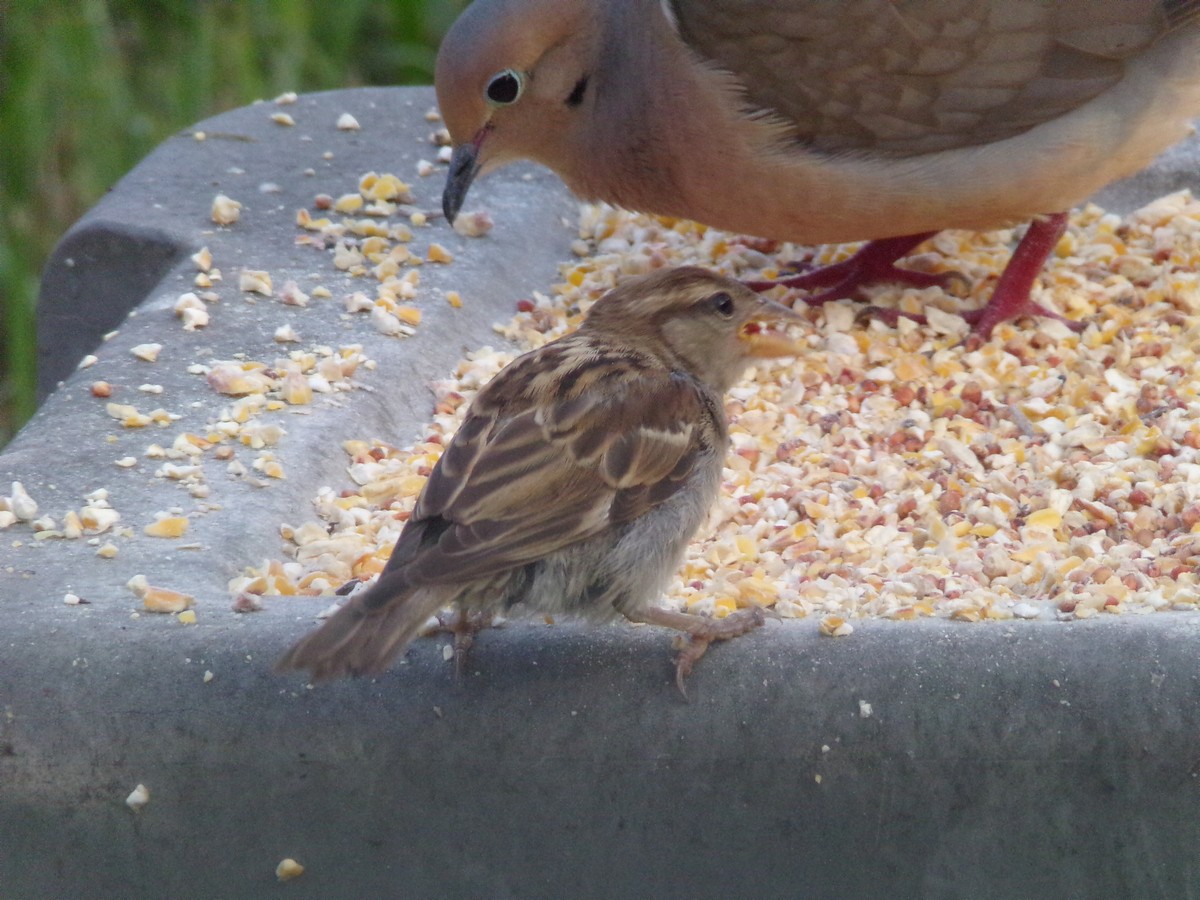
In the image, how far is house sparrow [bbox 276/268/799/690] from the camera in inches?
94.0

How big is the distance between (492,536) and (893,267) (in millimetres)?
2328

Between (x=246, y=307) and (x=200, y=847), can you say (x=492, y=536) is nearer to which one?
(x=200, y=847)

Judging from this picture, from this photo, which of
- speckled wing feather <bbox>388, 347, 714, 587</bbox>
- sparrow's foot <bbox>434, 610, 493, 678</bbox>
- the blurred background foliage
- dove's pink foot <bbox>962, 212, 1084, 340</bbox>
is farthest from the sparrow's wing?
the blurred background foliage

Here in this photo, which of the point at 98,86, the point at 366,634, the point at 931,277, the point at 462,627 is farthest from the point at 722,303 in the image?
the point at 98,86

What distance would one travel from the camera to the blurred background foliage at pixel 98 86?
6262mm

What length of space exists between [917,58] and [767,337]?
1.02 meters

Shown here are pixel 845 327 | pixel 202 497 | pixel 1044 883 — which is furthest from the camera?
pixel 845 327

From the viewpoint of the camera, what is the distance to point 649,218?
4.97 meters

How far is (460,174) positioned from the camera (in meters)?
4.06

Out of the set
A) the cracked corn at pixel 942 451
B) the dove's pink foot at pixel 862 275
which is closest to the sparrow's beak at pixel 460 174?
the cracked corn at pixel 942 451

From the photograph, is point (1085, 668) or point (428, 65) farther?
point (428, 65)

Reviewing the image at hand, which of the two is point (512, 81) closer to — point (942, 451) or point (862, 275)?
point (862, 275)

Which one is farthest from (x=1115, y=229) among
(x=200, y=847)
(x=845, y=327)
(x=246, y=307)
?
(x=200, y=847)

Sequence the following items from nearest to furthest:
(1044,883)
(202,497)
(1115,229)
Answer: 1. (1044,883)
2. (202,497)
3. (1115,229)
